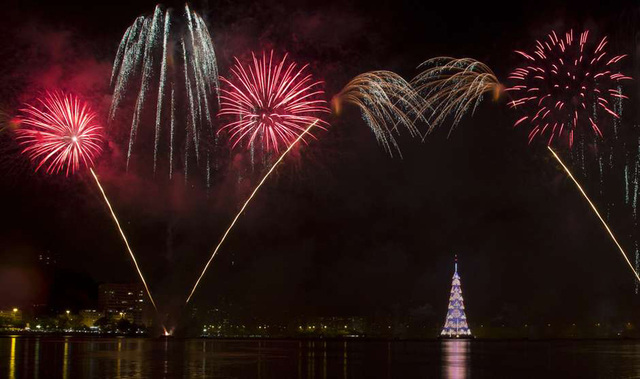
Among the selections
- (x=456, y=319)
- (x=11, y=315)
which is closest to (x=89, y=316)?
(x=11, y=315)

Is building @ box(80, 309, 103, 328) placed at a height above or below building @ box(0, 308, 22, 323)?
below

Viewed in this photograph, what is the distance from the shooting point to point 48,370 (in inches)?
1082

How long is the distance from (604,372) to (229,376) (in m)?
15.4

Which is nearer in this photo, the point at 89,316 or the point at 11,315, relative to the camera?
the point at 11,315

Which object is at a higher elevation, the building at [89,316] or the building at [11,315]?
the building at [11,315]

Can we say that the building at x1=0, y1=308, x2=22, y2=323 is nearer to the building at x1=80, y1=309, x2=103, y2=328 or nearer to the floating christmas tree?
the building at x1=80, y1=309, x2=103, y2=328

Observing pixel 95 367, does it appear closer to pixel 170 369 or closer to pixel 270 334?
pixel 170 369

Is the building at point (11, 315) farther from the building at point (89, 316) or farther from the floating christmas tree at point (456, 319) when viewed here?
the floating christmas tree at point (456, 319)

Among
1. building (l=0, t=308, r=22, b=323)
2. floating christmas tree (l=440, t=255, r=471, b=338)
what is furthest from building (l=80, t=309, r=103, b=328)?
floating christmas tree (l=440, t=255, r=471, b=338)

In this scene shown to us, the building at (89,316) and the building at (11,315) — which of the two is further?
the building at (89,316)

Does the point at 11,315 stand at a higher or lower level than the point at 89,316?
higher

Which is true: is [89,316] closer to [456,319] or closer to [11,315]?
[11,315]

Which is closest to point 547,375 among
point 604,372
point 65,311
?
point 604,372

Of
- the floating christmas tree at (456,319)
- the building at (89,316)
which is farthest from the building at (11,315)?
the floating christmas tree at (456,319)
